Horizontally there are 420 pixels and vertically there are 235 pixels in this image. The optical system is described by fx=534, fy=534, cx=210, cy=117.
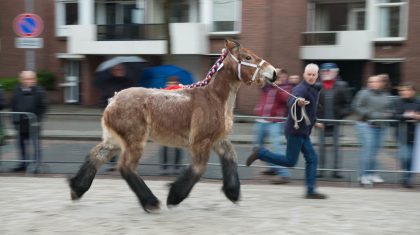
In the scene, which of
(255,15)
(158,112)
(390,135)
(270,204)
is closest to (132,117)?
(158,112)

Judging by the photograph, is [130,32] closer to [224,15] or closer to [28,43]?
[224,15]

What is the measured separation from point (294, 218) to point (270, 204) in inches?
28.8

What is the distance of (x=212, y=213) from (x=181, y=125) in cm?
117

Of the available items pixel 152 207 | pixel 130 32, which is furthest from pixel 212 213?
pixel 130 32

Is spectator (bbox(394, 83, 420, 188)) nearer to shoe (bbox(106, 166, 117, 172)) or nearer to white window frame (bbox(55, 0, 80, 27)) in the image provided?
shoe (bbox(106, 166, 117, 172))

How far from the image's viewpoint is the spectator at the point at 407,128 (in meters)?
8.78

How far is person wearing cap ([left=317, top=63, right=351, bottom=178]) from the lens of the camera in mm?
9250

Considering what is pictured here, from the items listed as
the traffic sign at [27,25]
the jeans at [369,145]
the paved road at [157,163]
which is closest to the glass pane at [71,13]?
the traffic sign at [27,25]

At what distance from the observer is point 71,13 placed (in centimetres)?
2553

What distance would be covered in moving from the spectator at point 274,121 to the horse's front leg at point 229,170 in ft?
7.63

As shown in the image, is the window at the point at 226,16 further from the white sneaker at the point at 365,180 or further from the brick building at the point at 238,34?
the white sneaker at the point at 365,180

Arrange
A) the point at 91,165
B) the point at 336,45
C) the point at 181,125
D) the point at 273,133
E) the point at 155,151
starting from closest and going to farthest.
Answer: the point at 181,125 < the point at 91,165 < the point at 273,133 < the point at 155,151 < the point at 336,45

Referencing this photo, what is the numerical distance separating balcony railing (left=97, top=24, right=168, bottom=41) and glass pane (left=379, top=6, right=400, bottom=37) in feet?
29.7

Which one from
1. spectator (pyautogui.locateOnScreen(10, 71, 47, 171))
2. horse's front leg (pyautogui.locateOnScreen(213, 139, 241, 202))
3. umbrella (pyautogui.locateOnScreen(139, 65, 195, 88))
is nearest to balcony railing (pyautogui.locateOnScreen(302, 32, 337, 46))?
umbrella (pyautogui.locateOnScreen(139, 65, 195, 88))
